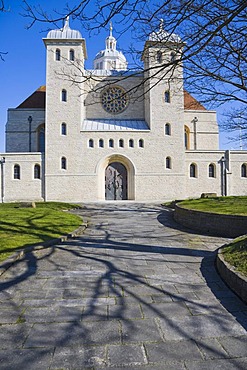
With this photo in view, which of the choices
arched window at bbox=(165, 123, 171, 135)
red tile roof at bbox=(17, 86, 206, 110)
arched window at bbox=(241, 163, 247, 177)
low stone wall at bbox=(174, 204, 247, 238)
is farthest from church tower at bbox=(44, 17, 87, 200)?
low stone wall at bbox=(174, 204, 247, 238)

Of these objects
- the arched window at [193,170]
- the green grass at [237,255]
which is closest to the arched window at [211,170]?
the arched window at [193,170]

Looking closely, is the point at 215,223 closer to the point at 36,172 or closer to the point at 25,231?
the point at 25,231

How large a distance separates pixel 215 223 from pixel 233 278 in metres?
5.23

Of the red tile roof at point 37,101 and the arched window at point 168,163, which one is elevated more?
the red tile roof at point 37,101

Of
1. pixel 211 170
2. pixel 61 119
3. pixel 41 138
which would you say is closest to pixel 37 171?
pixel 61 119

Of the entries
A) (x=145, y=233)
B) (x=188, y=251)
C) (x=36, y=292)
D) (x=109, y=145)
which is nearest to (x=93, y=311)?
(x=36, y=292)

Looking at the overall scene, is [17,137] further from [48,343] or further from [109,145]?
[48,343]

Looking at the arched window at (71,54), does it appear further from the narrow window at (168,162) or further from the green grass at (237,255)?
the green grass at (237,255)

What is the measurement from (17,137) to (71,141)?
818 cm

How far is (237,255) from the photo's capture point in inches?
191

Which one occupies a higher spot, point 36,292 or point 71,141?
point 71,141

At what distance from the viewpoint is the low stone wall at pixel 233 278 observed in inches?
145

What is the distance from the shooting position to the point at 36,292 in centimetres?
394

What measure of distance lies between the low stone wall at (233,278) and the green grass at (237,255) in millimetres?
108
